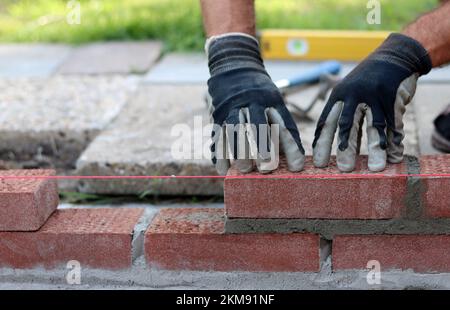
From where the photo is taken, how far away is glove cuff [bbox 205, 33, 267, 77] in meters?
2.56

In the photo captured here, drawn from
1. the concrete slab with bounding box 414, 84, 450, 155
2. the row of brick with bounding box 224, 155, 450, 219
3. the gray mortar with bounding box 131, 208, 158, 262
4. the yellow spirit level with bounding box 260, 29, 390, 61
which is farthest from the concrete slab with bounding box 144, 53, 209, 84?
the row of brick with bounding box 224, 155, 450, 219

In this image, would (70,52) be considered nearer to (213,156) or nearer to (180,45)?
(180,45)

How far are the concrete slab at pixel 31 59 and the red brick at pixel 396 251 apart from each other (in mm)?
2389

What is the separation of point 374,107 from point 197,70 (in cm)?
215

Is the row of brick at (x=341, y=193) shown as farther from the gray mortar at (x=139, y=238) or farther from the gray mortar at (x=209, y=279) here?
the gray mortar at (x=139, y=238)

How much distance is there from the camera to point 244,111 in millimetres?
2438

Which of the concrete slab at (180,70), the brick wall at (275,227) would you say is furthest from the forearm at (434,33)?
the concrete slab at (180,70)

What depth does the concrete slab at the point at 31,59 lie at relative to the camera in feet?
14.9

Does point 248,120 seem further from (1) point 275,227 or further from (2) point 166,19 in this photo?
(2) point 166,19

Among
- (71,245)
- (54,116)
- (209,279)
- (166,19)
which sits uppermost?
(166,19)

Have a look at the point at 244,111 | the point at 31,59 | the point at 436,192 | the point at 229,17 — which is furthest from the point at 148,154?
the point at 31,59

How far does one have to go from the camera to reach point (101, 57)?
4711 mm

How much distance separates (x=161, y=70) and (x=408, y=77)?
216 cm
